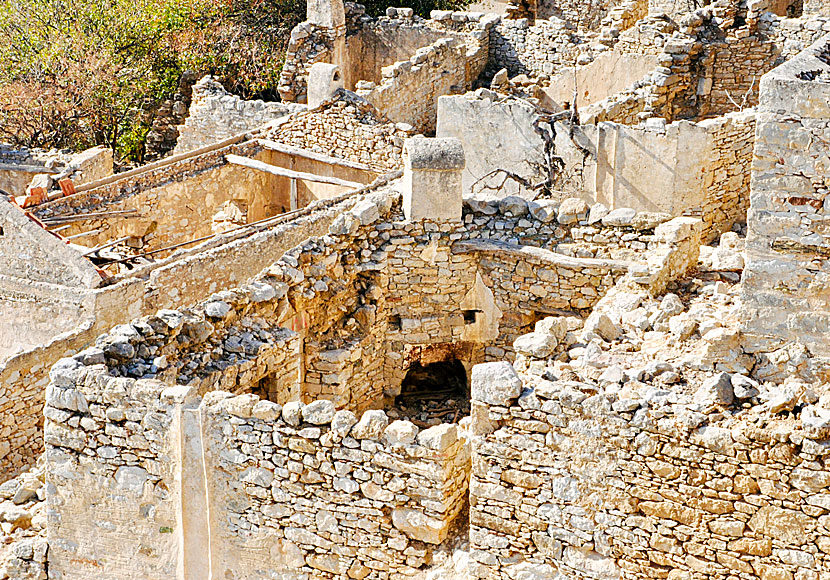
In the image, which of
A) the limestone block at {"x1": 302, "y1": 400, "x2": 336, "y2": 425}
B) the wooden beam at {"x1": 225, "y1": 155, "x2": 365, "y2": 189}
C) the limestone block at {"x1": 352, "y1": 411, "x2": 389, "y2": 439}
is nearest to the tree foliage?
the wooden beam at {"x1": 225, "y1": 155, "x2": 365, "y2": 189}

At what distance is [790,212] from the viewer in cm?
1004

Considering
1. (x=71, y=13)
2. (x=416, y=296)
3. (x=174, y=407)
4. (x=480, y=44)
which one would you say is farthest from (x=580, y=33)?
(x=174, y=407)

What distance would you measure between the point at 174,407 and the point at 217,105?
1169 centimetres

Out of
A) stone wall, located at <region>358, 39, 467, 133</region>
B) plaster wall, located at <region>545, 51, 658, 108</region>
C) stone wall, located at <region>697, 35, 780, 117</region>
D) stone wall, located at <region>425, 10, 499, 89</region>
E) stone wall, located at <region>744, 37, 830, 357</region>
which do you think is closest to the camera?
stone wall, located at <region>744, 37, 830, 357</region>

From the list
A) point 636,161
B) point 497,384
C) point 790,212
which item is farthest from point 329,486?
point 636,161

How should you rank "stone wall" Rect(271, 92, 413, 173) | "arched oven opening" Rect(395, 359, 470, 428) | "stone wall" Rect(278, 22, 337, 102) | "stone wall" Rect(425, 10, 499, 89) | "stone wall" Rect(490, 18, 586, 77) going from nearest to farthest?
"arched oven opening" Rect(395, 359, 470, 428) < "stone wall" Rect(271, 92, 413, 173) < "stone wall" Rect(278, 22, 337, 102) < "stone wall" Rect(490, 18, 586, 77) < "stone wall" Rect(425, 10, 499, 89)

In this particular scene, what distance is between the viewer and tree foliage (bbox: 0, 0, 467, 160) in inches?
869

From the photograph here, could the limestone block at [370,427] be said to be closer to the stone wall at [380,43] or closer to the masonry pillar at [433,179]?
the masonry pillar at [433,179]

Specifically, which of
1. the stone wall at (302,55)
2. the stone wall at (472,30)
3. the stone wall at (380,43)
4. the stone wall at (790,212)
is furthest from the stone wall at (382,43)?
the stone wall at (790,212)

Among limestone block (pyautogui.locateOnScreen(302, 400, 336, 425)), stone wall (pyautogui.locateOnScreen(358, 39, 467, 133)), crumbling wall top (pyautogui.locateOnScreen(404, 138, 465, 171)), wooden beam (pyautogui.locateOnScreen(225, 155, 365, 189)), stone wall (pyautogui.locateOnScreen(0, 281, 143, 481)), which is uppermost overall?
crumbling wall top (pyautogui.locateOnScreen(404, 138, 465, 171))

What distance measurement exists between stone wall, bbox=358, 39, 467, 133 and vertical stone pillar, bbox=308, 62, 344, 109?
411 mm

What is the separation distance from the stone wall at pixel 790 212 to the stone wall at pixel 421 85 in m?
9.77

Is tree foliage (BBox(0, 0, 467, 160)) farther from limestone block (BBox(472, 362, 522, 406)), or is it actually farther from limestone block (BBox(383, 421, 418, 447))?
limestone block (BBox(472, 362, 522, 406))

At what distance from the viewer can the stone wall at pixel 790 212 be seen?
9742 mm
